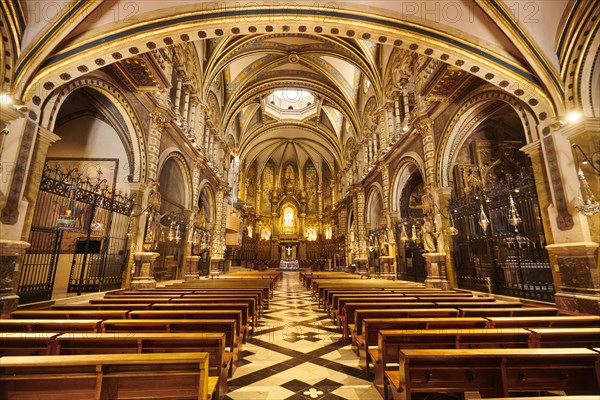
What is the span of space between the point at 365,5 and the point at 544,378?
24.4 feet

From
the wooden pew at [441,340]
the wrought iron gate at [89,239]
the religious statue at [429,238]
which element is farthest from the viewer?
the religious statue at [429,238]

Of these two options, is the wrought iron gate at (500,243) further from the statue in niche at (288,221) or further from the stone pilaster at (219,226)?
the statue in niche at (288,221)

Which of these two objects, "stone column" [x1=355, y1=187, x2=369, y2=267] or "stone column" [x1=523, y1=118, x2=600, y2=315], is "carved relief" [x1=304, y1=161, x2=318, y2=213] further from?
"stone column" [x1=523, y1=118, x2=600, y2=315]

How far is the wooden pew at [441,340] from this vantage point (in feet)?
8.47

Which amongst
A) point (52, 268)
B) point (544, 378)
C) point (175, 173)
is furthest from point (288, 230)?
point (544, 378)

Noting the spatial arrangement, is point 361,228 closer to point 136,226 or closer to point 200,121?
point 200,121

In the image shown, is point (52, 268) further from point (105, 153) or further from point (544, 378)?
point (544, 378)

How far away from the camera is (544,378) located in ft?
7.25

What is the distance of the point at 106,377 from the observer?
5.79 feet

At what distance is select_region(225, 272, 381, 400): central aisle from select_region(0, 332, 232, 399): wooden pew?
0.75 metres

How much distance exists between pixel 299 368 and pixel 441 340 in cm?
184

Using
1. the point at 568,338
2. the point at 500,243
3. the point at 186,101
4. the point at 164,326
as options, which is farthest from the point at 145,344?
the point at 186,101

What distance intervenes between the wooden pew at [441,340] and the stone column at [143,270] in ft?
25.8

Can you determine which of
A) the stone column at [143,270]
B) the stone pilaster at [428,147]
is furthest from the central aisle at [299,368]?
the stone pilaster at [428,147]
